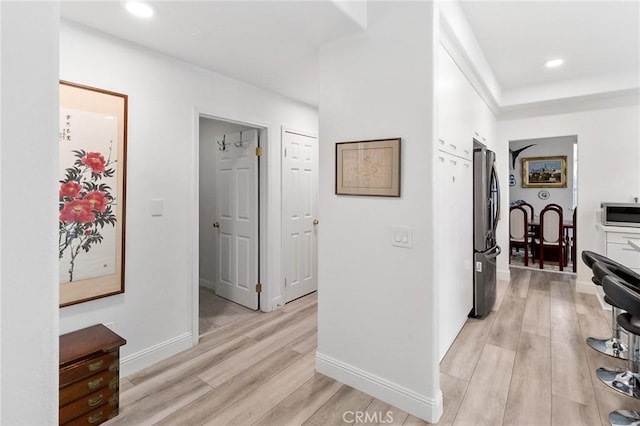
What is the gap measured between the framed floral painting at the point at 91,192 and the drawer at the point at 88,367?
0.46 metres

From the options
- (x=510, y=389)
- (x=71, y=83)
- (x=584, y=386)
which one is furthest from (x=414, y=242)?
(x=71, y=83)

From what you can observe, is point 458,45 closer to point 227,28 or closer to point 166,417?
point 227,28

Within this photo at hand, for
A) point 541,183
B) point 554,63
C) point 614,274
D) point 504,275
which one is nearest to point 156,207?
point 614,274

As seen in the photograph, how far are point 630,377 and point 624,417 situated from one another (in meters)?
0.46

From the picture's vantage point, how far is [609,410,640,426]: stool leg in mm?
1794

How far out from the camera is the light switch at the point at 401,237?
1939 millimetres

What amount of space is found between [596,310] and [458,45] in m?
3.30

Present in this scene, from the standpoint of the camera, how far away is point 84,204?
2100mm

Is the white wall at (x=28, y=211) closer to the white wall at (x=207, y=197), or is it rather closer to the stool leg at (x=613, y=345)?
the stool leg at (x=613, y=345)

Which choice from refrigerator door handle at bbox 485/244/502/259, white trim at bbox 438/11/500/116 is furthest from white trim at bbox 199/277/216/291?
white trim at bbox 438/11/500/116

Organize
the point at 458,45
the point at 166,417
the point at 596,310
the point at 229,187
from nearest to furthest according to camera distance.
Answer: the point at 166,417
the point at 458,45
the point at 596,310
the point at 229,187

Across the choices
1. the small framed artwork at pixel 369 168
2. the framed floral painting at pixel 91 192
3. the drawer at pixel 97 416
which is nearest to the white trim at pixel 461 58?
the small framed artwork at pixel 369 168

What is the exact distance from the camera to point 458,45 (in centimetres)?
249

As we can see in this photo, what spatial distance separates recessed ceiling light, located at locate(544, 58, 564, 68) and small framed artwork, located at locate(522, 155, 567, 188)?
13.1ft
